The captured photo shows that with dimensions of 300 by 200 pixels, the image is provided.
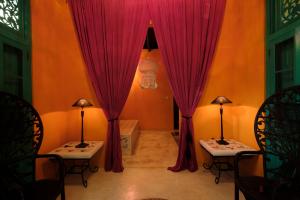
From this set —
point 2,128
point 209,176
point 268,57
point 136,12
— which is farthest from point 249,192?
point 136,12

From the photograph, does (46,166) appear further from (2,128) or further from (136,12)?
(136,12)

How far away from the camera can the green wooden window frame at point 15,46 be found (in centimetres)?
149

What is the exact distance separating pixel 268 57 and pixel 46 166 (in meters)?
3.25

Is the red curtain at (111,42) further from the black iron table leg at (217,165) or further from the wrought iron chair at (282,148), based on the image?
the wrought iron chair at (282,148)

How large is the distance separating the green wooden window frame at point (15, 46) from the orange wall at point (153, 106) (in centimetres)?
372

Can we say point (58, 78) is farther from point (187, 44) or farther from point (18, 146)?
point (187, 44)

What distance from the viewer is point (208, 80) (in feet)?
8.20

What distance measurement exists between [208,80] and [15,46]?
259 centimetres

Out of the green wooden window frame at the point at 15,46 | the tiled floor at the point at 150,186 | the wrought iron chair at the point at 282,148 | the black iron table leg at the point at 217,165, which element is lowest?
the tiled floor at the point at 150,186

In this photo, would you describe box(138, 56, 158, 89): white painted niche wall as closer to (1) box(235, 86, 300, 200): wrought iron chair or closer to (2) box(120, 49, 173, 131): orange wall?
(2) box(120, 49, 173, 131): orange wall

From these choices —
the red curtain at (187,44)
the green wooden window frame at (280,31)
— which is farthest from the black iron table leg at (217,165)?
the green wooden window frame at (280,31)

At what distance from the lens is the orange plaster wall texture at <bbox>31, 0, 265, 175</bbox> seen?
202 centimetres

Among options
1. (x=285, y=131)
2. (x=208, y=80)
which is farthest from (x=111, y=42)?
(x=285, y=131)

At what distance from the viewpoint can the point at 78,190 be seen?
1960 mm
